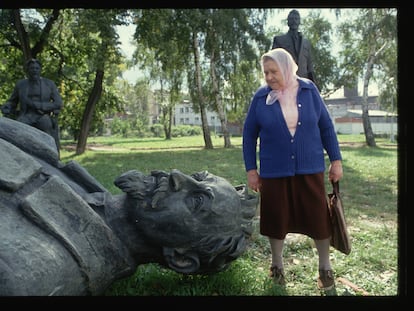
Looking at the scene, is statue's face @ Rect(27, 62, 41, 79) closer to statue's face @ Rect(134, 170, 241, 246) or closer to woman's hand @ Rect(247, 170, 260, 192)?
woman's hand @ Rect(247, 170, 260, 192)

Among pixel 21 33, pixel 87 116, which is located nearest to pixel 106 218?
pixel 21 33

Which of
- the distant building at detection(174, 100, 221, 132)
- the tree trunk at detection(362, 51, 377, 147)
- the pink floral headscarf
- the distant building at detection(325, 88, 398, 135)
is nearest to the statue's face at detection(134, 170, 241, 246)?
the pink floral headscarf

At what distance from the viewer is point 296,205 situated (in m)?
2.66

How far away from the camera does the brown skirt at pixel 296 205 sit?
8.66 ft

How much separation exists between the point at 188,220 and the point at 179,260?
225 millimetres

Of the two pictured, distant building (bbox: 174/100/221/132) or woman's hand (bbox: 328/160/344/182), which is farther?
distant building (bbox: 174/100/221/132)

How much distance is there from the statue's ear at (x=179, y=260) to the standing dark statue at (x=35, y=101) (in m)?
5.96

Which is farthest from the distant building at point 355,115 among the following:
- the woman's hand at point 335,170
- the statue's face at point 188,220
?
the statue's face at point 188,220

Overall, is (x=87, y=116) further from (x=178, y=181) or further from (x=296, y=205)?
(x=178, y=181)

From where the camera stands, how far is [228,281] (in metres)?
2.74

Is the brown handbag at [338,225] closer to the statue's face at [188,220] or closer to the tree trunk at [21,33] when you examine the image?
the statue's face at [188,220]

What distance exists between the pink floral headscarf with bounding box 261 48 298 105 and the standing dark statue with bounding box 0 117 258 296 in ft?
2.02

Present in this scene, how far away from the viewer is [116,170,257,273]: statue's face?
6.94 ft
